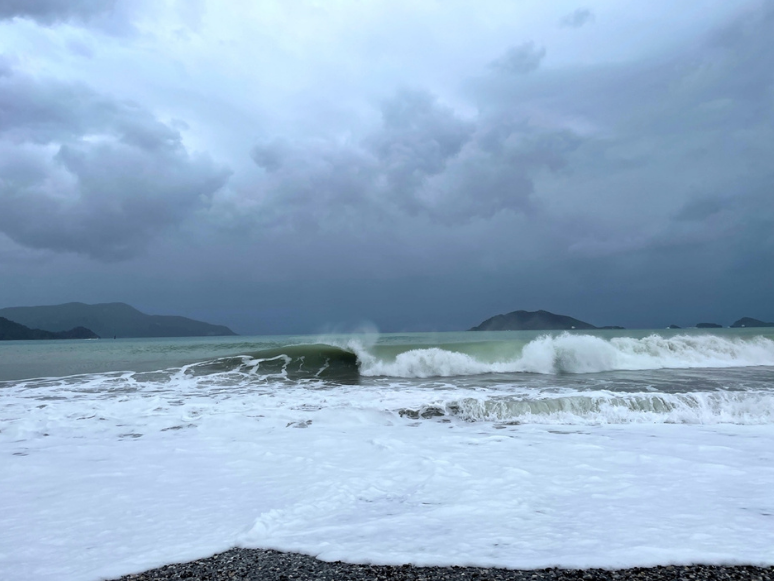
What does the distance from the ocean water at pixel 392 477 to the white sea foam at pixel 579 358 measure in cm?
633

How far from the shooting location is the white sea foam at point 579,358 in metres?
21.4

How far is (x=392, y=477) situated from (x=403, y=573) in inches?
111

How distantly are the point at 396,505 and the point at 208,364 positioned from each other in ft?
70.8

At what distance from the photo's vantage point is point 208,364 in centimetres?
2394

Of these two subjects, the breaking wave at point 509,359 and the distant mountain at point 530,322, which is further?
the distant mountain at point 530,322

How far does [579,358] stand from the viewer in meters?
22.1

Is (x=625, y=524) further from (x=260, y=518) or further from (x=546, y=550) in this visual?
(x=260, y=518)

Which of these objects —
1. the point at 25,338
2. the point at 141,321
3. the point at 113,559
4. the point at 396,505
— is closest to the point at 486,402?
the point at 396,505

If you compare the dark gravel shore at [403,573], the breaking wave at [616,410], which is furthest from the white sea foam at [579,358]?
the dark gravel shore at [403,573]

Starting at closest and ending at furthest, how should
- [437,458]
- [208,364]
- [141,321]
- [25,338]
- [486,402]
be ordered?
[437,458] → [486,402] → [208,364] → [25,338] → [141,321]

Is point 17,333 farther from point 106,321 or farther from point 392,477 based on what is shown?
point 392,477

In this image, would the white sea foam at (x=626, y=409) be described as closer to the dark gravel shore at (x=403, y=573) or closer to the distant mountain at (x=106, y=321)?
the dark gravel shore at (x=403, y=573)

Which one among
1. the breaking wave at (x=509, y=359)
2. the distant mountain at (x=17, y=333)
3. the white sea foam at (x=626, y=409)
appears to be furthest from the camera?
the distant mountain at (x=17, y=333)

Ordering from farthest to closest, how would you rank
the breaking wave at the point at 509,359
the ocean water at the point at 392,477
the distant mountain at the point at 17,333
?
the distant mountain at the point at 17,333 < the breaking wave at the point at 509,359 < the ocean water at the point at 392,477
